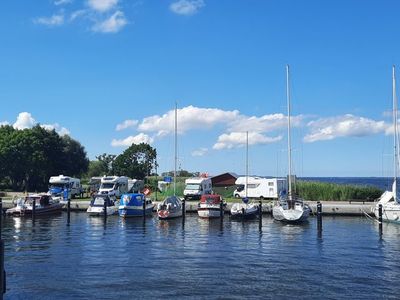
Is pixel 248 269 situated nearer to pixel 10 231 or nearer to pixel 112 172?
pixel 10 231

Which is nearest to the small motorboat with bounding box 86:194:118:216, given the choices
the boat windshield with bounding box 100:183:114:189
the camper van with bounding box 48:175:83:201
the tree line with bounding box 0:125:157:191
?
the boat windshield with bounding box 100:183:114:189

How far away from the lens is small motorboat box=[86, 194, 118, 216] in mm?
51594

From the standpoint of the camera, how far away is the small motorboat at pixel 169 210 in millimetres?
48500

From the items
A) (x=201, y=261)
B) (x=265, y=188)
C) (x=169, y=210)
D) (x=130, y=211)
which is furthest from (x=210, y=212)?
(x=201, y=261)

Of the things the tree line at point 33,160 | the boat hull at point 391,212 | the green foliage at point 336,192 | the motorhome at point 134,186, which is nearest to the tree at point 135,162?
the tree line at point 33,160

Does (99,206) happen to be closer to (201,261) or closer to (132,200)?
(132,200)

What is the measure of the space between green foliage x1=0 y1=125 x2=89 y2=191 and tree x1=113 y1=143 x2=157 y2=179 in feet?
40.0

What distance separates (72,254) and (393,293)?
17.7m

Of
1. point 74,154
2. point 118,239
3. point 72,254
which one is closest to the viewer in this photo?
point 72,254

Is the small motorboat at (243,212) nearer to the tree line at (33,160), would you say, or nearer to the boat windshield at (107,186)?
the boat windshield at (107,186)

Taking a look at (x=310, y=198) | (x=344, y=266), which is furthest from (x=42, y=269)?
(x=310, y=198)

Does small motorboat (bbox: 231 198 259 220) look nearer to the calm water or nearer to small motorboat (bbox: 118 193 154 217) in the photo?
the calm water

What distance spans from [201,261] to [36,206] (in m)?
31.1

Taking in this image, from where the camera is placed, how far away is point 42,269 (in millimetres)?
24984
